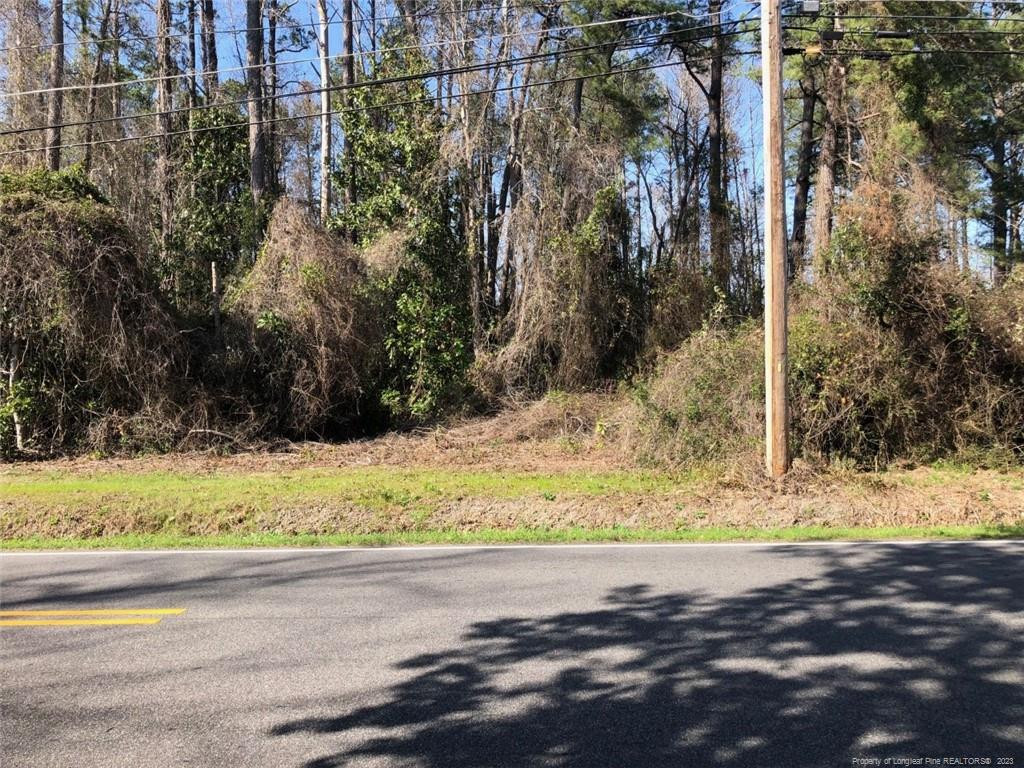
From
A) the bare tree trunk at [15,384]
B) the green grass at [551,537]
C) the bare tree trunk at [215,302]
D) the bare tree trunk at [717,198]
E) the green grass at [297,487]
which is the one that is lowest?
the green grass at [551,537]

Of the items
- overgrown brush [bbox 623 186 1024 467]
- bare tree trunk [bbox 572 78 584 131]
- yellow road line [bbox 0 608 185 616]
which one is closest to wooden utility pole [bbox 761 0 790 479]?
overgrown brush [bbox 623 186 1024 467]

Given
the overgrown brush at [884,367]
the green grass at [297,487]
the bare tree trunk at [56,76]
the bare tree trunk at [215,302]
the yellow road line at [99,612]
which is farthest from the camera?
the bare tree trunk at [56,76]

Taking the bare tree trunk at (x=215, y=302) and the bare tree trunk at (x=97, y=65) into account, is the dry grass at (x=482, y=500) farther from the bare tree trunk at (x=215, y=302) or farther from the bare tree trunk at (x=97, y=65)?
the bare tree trunk at (x=97, y=65)

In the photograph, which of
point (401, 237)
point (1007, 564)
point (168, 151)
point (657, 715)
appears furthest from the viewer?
point (168, 151)

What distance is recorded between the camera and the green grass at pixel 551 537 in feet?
31.0

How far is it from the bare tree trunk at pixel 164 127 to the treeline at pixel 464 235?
5.6 inches

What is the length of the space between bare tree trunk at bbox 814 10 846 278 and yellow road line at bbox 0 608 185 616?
16.0 metres

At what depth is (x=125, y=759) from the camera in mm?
3916

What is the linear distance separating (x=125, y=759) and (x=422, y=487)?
8417 millimetres

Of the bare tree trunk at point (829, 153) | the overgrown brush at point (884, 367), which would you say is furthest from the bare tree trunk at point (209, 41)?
the overgrown brush at point (884, 367)

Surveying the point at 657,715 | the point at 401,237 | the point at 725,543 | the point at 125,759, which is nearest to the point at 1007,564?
the point at 725,543

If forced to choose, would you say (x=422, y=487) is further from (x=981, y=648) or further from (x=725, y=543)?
(x=981, y=648)

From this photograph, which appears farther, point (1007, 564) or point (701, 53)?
point (701, 53)

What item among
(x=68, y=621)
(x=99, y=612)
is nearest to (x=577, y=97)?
(x=99, y=612)
